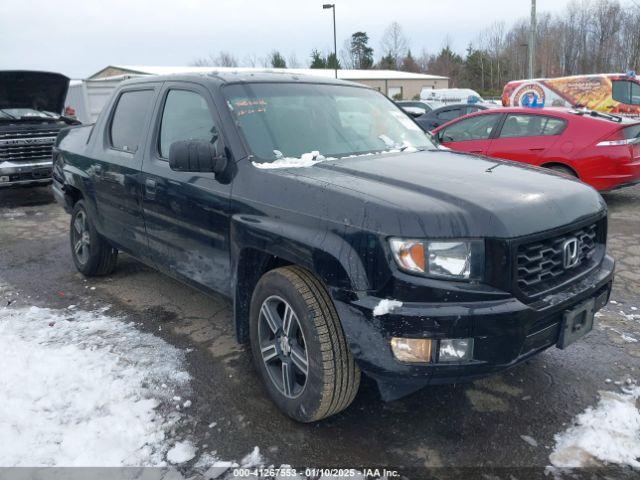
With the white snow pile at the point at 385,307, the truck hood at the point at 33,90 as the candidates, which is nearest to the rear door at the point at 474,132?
the white snow pile at the point at 385,307

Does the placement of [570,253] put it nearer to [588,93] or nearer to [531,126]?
[531,126]

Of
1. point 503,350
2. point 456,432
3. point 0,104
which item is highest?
point 0,104

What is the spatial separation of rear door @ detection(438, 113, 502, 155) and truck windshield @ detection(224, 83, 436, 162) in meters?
4.41

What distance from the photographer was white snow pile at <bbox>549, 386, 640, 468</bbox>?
2.51 meters

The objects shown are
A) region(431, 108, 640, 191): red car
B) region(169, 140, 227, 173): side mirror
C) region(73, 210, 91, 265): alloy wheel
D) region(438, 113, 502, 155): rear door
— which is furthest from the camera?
region(438, 113, 502, 155): rear door

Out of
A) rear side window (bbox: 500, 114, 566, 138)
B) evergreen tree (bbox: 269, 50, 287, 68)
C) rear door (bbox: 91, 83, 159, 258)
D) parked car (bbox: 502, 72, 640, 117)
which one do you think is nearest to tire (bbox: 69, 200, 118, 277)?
rear door (bbox: 91, 83, 159, 258)

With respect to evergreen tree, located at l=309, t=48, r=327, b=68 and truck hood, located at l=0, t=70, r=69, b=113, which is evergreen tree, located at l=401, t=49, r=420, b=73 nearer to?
evergreen tree, located at l=309, t=48, r=327, b=68

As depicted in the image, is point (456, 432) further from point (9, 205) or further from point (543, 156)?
point (9, 205)

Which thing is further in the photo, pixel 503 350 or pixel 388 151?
pixel 388 151

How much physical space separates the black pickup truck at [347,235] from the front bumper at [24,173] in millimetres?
5959

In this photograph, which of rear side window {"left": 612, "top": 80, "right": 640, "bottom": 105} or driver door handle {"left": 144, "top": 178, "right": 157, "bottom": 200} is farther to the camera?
rear side window {"left": 612, "top": 80, "right": 640, "bottom": 105}

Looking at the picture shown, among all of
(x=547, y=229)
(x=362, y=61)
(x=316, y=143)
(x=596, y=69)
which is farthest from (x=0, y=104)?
(x=362, y=61)

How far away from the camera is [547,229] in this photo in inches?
95.9

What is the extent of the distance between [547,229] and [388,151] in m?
1.32
